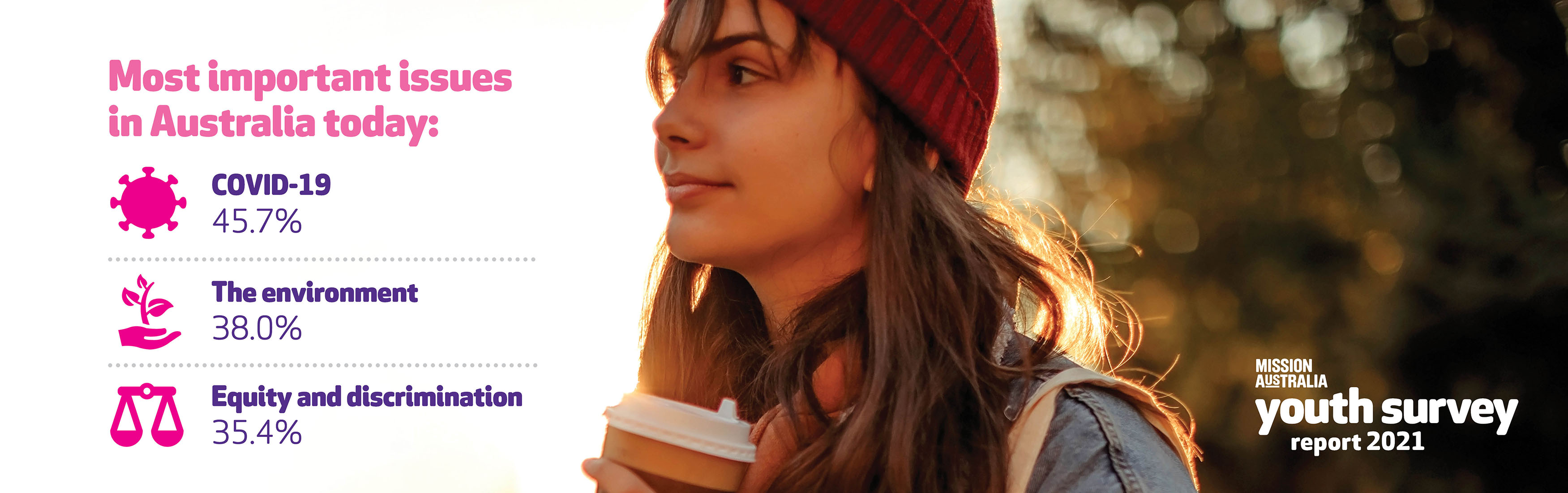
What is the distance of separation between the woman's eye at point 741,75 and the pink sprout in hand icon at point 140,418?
249cm

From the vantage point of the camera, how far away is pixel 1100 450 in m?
1.36

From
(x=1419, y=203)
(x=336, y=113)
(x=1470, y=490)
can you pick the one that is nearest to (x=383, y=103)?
Result: (x=336, y=113)

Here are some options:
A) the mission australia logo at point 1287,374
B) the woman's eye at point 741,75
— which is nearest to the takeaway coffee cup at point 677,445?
the woman's eye at point 741,75

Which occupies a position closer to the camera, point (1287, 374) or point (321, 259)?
point (321, 259)

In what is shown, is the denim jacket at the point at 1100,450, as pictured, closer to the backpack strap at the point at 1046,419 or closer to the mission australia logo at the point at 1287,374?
the backpack strap at the point at 1046,419

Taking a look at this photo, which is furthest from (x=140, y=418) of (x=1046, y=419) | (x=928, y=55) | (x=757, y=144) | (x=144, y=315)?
(x=1046, y=419)

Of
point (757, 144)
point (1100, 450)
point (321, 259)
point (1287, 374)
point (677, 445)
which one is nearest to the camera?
point (677, 445)

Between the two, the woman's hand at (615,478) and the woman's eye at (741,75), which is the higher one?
the woman's eye at (741,75)

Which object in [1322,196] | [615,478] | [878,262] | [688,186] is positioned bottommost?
[615,478]

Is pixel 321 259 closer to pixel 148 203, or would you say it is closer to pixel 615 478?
pixel 148 203

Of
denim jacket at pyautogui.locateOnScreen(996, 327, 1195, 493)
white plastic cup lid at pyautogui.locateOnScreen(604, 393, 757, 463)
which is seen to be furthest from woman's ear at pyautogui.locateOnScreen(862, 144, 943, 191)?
white plastic cup lid at pyautogui.locateOnScreen(604, 393, 757, 463)

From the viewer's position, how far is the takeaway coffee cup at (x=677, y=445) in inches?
48.5

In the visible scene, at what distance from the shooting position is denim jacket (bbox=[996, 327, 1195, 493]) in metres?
1.33

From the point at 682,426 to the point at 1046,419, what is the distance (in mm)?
449
